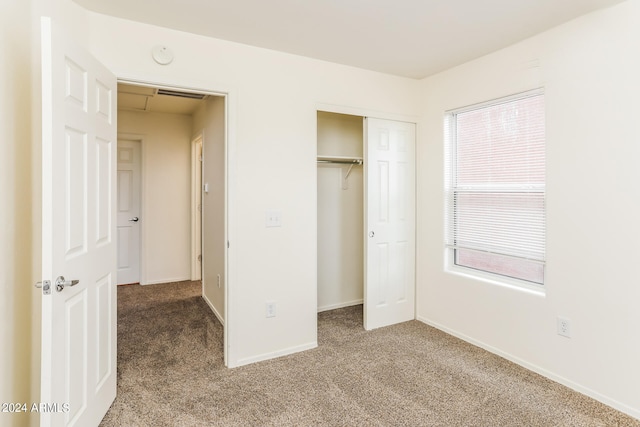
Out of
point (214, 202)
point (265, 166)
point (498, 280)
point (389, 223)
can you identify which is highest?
point (265, 166)

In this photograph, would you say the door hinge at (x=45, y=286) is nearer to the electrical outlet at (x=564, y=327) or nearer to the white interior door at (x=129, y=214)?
the electrical outlet at (x=564, y=327)

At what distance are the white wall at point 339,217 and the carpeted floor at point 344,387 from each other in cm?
74

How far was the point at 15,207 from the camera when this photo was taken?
1.58 meters

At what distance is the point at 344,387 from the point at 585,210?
1.97 m

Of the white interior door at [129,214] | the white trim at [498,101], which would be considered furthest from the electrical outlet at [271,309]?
the white interior door at [129,214]

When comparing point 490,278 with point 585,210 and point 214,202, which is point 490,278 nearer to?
point 585,210

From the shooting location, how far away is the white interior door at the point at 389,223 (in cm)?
329

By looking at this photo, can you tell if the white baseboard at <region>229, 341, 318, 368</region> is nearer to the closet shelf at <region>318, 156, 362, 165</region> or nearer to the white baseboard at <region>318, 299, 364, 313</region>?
the white baseboard at <region>318, 299, 364, 313</region>

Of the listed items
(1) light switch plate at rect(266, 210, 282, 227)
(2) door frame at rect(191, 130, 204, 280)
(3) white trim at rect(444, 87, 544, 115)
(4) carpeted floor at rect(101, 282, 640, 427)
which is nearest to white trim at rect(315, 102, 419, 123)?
(3) white trim at rect(444, 87, 544, 115)

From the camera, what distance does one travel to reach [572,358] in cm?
232

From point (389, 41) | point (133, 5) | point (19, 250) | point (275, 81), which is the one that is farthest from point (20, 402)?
point (389, 41)

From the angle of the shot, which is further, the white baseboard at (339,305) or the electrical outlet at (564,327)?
the white baseboard at (339,305)

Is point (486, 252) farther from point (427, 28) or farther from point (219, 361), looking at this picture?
point (219, 361)

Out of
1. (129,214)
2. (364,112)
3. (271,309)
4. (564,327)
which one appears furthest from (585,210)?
(129,214)
